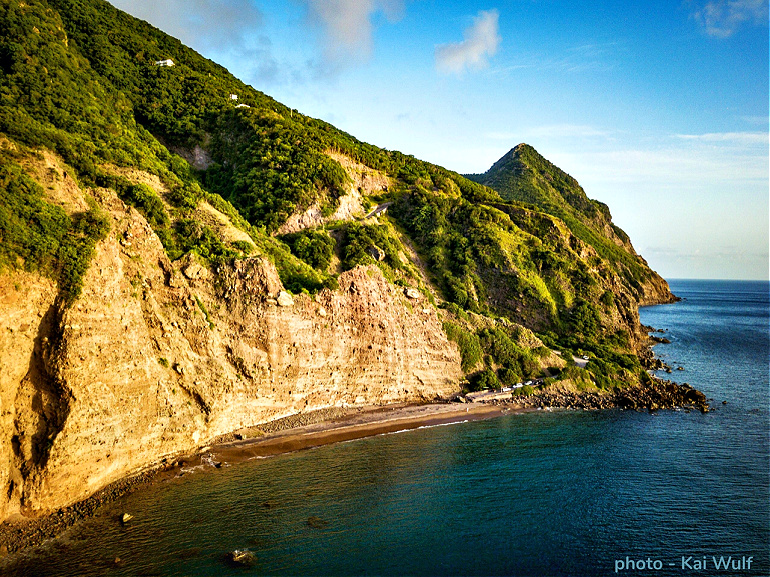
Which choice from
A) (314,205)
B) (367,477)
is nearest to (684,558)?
(367,477)

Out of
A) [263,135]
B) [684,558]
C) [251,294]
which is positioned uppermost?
[263,135]

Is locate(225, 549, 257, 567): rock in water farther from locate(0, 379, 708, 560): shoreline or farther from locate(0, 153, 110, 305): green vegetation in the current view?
locate(0, 153, 110, 305): green vegetation

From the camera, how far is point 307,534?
26.5 meters

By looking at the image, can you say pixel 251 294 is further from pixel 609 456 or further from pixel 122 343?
pixel 609 456

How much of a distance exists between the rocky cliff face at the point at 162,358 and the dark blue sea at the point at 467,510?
3931 millimetres

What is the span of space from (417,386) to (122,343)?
2902 centimetres

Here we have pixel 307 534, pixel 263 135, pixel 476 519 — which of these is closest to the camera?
pixel 307 534

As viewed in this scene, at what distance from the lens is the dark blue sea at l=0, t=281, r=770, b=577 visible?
960 inches

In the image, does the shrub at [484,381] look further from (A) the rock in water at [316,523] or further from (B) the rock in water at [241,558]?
(B) the rock in water at [241,558]

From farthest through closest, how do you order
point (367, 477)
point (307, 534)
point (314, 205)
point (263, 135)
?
Answer: point (263, 135) → point (314, 205) → point (367, 477) → point (307, 534)

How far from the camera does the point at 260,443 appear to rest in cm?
3703

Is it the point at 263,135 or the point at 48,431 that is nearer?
the point at 48,431

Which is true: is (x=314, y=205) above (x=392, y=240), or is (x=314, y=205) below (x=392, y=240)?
above

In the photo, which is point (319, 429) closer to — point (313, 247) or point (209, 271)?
point (209, 271)
